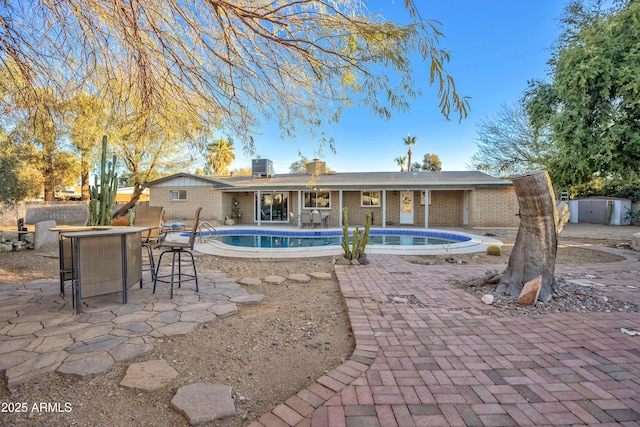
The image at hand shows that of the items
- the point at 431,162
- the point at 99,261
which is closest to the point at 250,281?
the point at 99,261

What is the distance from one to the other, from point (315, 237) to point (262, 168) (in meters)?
9.05

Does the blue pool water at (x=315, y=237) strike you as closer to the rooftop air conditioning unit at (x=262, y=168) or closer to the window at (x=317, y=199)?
the window at (x=317, y=199)

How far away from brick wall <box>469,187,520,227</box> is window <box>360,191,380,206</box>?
5.34m

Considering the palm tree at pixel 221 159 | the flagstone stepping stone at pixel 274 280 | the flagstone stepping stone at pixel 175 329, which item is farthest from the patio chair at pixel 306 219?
the palm tree at pixel 221 159

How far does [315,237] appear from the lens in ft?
47.1

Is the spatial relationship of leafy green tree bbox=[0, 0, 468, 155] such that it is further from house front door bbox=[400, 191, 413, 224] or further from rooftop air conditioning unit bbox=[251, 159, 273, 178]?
rooftop air conditioning unit bbox=[251, 159, 273, 178]

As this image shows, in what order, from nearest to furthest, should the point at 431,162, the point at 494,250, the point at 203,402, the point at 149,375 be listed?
the point at 203,402, the point at 149,375, the point at 494,250, the point at 431,162

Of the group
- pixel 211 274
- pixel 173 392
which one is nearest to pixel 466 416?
pixel 173 392

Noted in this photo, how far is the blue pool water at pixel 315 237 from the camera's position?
1323 centimetres

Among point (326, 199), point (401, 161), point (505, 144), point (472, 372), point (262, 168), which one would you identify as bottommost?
point (472, 372)

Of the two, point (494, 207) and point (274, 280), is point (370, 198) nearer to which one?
point (494, 207)

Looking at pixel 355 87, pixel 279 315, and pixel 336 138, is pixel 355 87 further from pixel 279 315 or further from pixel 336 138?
pixel 279 315

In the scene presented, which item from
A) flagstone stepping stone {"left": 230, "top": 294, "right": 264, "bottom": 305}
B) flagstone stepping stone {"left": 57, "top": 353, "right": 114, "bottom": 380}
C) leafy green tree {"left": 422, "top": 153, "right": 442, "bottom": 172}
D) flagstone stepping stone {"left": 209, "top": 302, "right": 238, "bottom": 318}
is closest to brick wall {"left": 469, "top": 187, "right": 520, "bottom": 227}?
flagstone stepping stone {"left": 230, "top": 294, "right": 264, "bottom": 305}

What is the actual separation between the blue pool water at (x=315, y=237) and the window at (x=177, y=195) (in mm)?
5971
